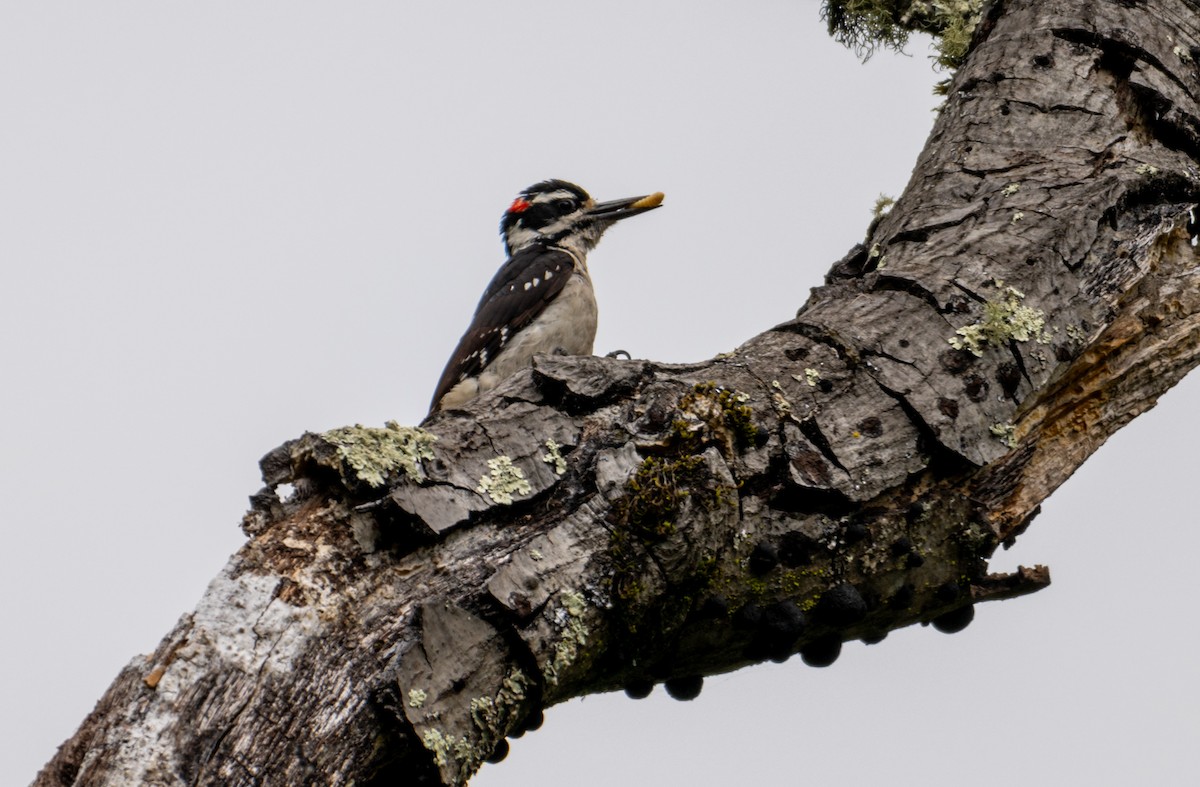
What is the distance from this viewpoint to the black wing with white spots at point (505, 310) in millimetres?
5734

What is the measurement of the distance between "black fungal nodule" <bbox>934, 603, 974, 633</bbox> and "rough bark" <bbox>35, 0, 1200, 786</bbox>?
0.04 ft

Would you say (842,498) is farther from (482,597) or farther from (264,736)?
(264,736)

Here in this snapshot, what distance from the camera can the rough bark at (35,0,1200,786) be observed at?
6.70 feet

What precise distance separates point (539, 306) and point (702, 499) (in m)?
3.57

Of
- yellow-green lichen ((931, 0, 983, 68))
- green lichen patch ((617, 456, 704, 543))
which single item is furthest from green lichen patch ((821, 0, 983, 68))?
green lichen patch ((617, 456, 704, 543))

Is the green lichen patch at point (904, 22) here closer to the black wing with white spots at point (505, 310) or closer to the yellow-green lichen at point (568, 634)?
the black wing with white spots at point (505, 310)

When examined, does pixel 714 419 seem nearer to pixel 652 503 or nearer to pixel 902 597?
pixel 652 503

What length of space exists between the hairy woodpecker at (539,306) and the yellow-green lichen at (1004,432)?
8.99 feet

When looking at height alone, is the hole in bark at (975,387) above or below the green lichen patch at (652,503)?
above

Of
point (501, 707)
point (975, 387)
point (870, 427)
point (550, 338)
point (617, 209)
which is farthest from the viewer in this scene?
point (617, 209)

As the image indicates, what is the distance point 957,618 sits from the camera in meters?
2.85

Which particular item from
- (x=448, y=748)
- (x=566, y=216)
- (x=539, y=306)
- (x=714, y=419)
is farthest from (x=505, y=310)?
(x=448, y=748)

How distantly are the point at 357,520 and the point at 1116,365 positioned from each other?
1.92 m

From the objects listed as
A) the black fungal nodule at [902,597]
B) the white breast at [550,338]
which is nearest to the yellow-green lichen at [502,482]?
the black fungal nodule at [902,597]
